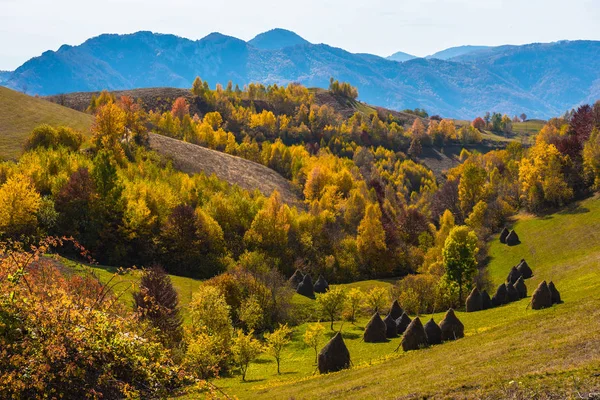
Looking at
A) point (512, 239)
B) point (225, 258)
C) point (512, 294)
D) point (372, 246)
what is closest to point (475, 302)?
point (512, 294)

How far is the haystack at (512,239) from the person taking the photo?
92.1 metres

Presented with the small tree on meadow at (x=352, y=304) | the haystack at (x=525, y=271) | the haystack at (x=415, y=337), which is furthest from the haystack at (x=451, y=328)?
the haystack at (x=525, y=271)

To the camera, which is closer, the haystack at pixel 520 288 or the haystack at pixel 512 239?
the haystack at pixel 520 288

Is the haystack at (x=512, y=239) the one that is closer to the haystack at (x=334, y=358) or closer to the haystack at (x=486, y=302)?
the haystack at (x=486, y=302)

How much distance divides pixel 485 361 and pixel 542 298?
1028 inches

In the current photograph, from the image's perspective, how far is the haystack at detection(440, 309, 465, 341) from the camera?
45.2 metres

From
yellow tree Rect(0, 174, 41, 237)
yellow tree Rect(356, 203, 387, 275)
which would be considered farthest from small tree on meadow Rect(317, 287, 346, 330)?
yellow tree Rect(0, 174, 41, 237)

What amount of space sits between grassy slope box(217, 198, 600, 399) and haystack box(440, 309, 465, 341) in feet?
5.81

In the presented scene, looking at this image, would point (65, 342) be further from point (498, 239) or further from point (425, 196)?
point (425, 196)

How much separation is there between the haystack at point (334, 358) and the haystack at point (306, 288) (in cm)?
3543

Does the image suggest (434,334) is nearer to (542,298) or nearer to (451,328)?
(451,328)

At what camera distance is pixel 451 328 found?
45531mm

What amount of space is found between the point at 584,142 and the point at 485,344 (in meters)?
95.8

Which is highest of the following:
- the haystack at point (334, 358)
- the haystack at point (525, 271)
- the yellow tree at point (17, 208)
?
the yellow tree at point (17, 208)
